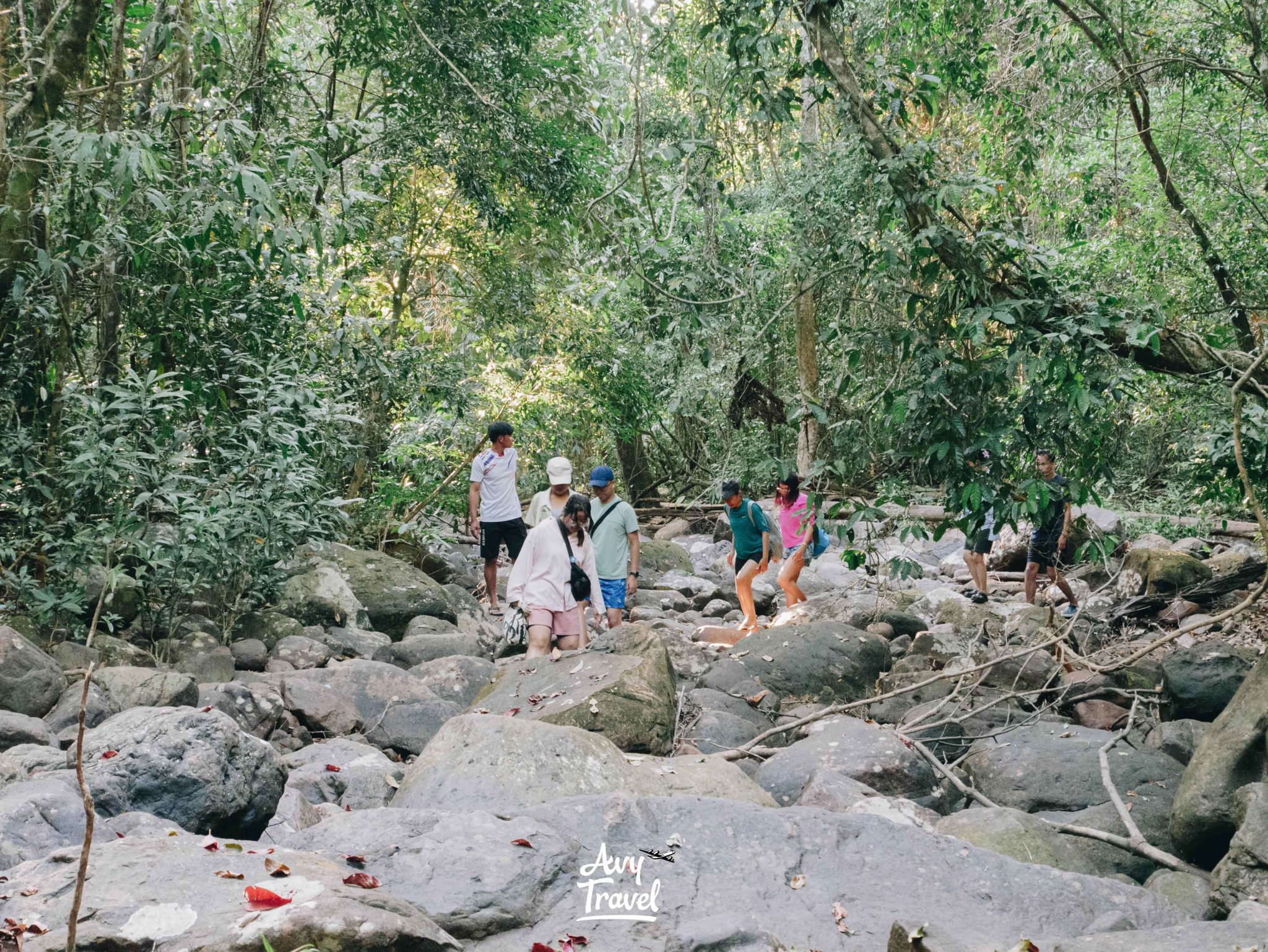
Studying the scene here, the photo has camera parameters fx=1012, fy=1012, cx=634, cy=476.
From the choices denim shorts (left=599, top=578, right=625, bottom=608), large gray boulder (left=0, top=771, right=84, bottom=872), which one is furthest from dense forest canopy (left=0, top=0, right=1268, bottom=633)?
large gray boulder (left=0, top=771, right=84, bottom=872)

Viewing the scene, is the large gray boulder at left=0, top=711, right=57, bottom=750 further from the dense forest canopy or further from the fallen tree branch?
the fallen tree branch

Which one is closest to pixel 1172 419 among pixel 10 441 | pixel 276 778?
pixel 276 778

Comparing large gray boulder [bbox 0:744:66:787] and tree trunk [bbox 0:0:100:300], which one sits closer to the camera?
large gray boulder [bbox 0:744:66:787]

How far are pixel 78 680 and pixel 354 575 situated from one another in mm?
3808

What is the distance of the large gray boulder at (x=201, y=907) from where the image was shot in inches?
95.4

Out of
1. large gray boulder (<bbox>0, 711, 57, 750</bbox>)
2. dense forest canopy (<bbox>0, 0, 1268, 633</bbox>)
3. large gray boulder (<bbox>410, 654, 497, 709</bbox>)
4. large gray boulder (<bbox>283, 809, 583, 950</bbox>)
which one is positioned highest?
dense forest canopy (<bbox>0, 0, 1268, 633</bbox>)

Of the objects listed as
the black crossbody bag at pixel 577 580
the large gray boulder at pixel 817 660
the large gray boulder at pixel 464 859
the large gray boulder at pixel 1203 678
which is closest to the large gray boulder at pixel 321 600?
the black crossbody bag at pixel 577 580

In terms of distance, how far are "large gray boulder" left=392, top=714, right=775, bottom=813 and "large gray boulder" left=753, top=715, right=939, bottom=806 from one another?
54 cm

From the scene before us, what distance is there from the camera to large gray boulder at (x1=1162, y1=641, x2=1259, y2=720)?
6.51 meters

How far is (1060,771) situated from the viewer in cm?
591

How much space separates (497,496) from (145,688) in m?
4.13

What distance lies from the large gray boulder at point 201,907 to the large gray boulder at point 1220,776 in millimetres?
3953

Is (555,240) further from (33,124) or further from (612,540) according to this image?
(33,124)

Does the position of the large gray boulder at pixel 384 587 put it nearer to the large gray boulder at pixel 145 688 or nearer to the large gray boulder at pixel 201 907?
the large gray boulder at pixel 145 688
